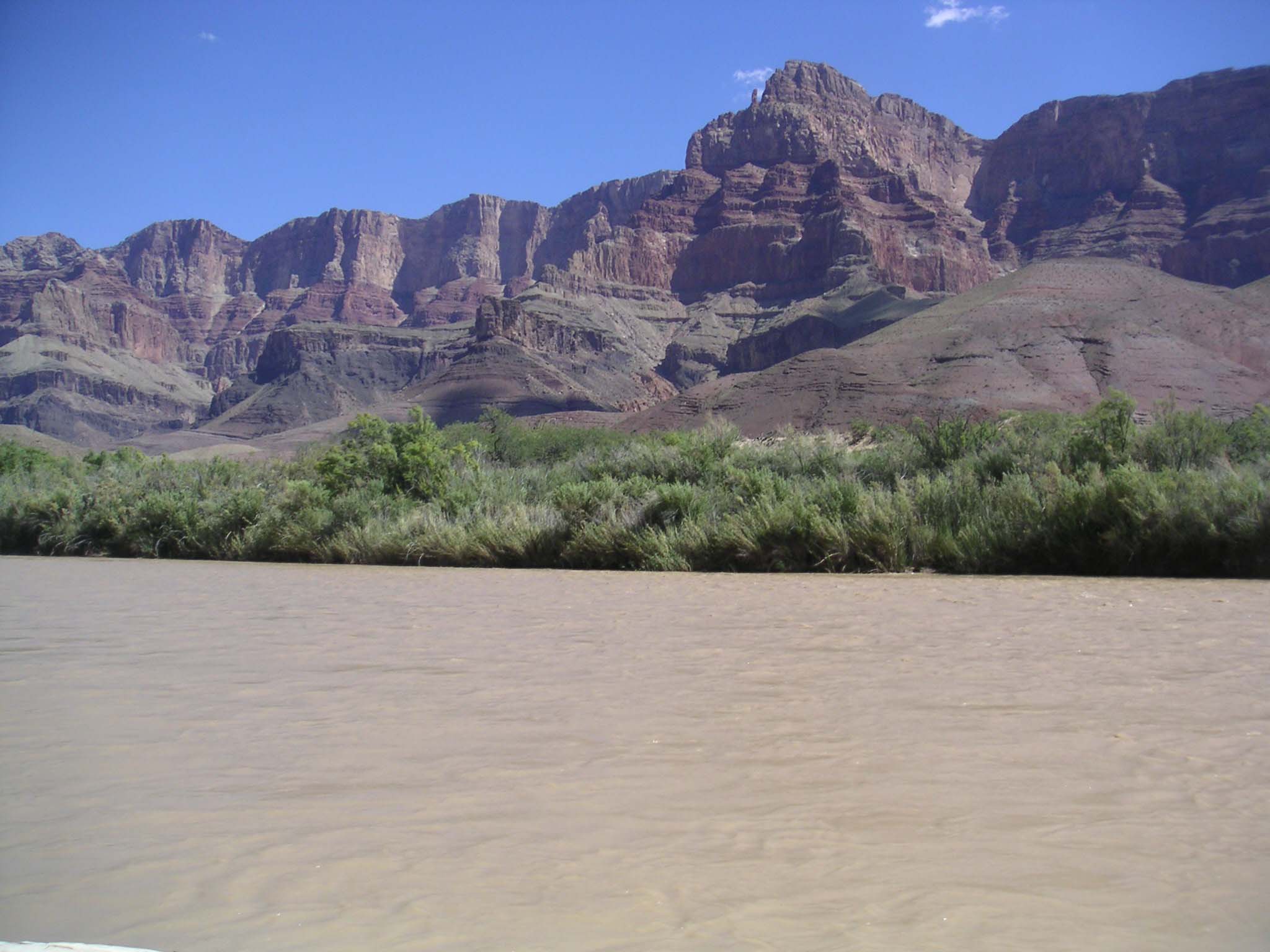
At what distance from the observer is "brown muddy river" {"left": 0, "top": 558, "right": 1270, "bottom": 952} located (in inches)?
122

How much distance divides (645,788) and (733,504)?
12.2m

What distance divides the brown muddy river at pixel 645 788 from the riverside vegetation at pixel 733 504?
4.89 meters

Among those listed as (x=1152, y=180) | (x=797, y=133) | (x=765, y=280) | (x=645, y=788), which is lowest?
(x=645, y=788)

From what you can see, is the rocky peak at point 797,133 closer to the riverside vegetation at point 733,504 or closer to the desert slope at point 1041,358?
the desert slope at point 1041,358

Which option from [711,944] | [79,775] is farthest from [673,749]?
[79,775]

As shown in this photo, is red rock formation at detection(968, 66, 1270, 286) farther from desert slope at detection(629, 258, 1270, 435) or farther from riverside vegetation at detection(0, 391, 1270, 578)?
riverside vegetation at detection(0, 391, 1270, 578)

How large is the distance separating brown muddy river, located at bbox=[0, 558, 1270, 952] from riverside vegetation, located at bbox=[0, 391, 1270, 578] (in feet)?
16.0

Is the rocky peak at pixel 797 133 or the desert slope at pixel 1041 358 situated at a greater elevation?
the rocky peak at pixel 797 133

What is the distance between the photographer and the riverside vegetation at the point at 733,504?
12953mm

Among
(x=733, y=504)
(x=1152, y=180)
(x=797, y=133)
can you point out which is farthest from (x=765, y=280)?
(x=733, y=504)

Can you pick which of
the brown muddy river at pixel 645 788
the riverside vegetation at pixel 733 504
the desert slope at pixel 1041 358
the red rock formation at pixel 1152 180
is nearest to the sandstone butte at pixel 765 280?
the red rock formation at pixel 1152 180

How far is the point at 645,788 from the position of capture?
4.24 metres

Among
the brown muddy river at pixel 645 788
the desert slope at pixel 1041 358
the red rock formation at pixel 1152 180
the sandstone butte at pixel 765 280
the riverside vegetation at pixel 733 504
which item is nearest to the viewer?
the brown muddy river at pixel 645 788

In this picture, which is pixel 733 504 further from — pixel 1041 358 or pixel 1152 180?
pixel 1152 180
